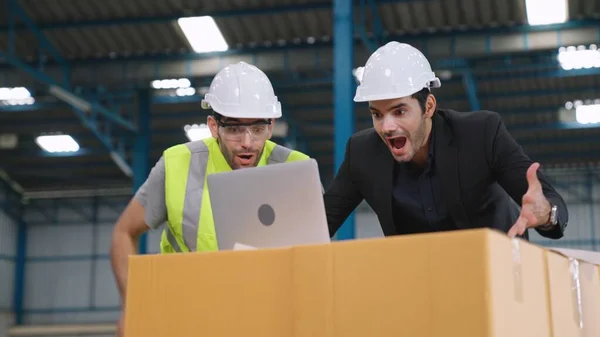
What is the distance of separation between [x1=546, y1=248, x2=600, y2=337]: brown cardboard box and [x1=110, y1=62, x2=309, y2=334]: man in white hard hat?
5.07ft

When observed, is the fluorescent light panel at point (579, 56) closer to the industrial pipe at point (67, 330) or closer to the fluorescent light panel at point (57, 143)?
the fluorescent light panel at point (57, 143)

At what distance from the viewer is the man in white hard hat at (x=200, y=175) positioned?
3648mm

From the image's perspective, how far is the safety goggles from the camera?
3662 millimetres

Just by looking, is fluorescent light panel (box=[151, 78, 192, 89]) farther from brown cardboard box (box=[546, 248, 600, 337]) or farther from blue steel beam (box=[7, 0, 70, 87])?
brown cardboard box (box=[546, 248, 600, 337])

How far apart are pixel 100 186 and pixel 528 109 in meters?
13.4

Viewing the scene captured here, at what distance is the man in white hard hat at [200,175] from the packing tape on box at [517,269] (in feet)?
5.98

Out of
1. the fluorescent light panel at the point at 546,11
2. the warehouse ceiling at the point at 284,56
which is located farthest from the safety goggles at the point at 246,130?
the fluorescent light panel at the point at 546,11

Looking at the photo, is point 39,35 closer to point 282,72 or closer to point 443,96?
point 282,72

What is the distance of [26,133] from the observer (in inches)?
813

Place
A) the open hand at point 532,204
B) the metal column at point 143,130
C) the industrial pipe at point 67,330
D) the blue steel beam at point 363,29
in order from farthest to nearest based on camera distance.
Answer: the industrial pipe at point 67,330
the metal column at point 143,130
the blue steel beam at point 363,29
the open hand at point 532,204

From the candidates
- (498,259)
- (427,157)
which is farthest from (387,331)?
(427,157)

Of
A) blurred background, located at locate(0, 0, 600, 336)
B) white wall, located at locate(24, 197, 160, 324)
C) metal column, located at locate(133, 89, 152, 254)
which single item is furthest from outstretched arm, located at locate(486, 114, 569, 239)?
white wall, located at locate(24, 197, 160, 324)

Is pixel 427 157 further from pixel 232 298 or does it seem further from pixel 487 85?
pixel 487 85

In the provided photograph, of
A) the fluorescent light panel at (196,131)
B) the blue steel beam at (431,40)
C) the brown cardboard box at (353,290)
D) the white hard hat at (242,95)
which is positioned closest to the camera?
the brown cardboard box at (353,290)
